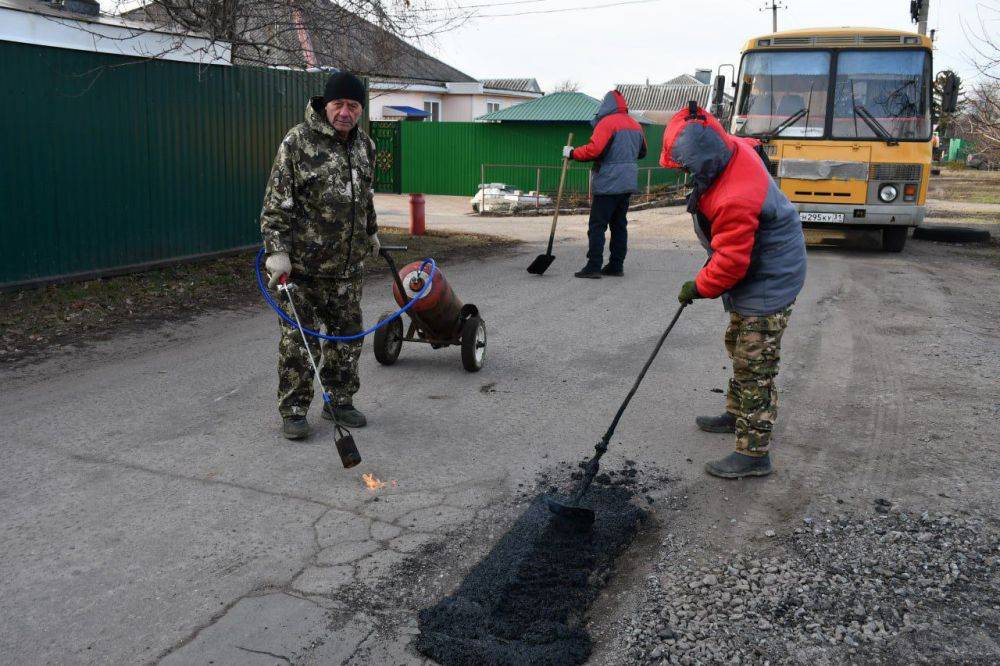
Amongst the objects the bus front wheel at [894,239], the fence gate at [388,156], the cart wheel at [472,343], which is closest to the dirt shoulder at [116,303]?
the cart wheel at [472,343]

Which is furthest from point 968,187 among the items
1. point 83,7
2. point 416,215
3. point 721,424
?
point 721,424

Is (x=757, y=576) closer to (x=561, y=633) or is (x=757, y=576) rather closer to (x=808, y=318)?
(x=561, y=633)

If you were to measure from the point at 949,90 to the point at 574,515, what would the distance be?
1132 cm

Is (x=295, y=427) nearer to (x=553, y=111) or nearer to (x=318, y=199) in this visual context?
(x=318, y=199)

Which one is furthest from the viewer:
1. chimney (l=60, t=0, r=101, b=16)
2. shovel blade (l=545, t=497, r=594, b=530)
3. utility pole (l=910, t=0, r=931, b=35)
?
utility pole (l=910, t=0, r=931, b=35)

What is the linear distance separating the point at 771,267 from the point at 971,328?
16.2ft

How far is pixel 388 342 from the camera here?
6574 mm

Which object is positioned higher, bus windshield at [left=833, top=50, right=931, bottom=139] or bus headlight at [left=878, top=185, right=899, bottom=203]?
bus windshield at [left=833, top=50, right=931, bottom=139]

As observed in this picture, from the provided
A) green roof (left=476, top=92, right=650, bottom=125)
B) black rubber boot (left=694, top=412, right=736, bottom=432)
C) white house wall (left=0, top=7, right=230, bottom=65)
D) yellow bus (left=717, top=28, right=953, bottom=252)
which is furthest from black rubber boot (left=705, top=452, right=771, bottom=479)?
green roof (left=476, top=92, right=650, bottom=125)

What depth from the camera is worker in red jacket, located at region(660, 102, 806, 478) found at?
4234 millimetres

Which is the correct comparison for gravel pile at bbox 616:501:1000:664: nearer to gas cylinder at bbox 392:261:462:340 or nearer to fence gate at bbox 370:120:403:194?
gas cylinder at bbox 392:261:462:340

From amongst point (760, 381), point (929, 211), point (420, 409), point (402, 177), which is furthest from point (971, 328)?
point (402, 177)

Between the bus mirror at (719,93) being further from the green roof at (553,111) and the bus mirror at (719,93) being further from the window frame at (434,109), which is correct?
the window frame at (434,109)

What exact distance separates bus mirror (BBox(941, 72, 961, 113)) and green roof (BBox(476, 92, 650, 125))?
42.2 feet
